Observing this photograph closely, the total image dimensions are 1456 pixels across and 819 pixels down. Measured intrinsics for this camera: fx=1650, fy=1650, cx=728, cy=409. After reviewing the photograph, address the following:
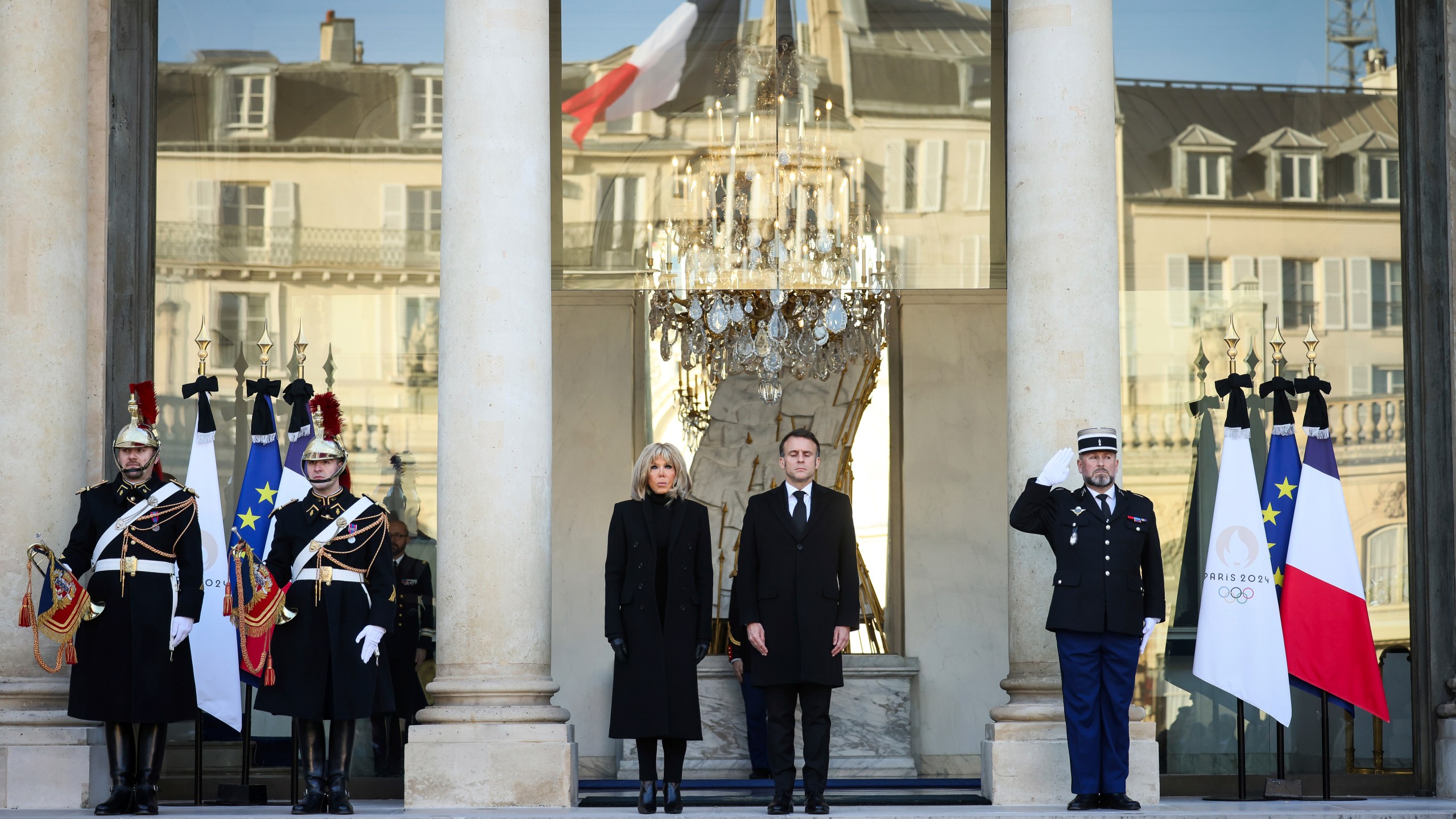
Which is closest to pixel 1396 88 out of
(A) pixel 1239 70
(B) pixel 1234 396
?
(A) pixel 1239 70

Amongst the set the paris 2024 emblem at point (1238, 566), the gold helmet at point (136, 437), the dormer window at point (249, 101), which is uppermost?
the dormer window at point (249, 101)

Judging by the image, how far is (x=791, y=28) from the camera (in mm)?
12406

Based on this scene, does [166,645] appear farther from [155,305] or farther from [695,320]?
[695,320]

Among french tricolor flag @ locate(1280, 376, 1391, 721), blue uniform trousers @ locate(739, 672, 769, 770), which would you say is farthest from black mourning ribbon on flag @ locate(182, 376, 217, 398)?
french tricolor flag @ locate(1280, 376, 1391, 721)

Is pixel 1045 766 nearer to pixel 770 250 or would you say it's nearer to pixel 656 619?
pixel 656 619

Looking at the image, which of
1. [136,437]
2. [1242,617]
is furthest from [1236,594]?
[136,437]

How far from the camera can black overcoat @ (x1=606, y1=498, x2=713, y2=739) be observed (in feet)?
29.6

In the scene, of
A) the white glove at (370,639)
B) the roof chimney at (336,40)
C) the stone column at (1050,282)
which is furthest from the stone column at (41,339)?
the stone column at (1050,282)

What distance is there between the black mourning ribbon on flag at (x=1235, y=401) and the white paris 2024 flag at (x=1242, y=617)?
0.43 metres

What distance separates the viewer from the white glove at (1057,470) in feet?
29.2

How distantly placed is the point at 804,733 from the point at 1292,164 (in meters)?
6.22

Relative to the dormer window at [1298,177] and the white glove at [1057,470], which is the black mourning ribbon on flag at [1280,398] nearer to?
the dormer window at [1298,177]

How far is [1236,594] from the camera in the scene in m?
10.3

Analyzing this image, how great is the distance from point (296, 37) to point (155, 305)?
Result: 2.33m
